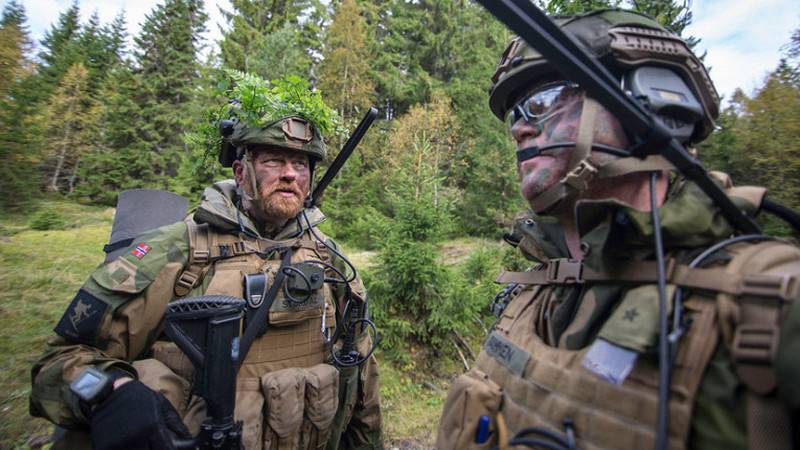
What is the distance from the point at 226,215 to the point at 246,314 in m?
0.83

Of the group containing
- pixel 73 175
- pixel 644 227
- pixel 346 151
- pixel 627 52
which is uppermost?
pixel 73 175

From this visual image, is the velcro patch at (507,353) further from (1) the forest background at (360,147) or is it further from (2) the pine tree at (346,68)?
(2) the pine tree at (346,68)

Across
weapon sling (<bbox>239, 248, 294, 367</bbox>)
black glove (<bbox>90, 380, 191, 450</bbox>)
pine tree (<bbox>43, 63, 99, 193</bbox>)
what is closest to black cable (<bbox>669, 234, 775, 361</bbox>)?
black glove (<bbox>90, 380, 191, 450</bbox>)

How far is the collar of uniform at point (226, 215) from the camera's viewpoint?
291cm

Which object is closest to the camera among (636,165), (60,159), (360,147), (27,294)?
(636,165)

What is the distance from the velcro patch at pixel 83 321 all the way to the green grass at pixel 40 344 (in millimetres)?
3117

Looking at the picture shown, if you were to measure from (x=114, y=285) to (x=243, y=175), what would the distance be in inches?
51.3

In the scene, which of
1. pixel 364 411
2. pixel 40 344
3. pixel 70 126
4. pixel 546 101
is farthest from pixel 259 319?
pixel 70 126

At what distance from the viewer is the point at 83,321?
2377 mm

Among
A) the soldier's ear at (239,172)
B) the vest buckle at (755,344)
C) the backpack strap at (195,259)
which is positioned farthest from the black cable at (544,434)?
the soldier's ear at (239,172)

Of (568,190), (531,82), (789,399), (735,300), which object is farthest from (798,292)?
(531,82)

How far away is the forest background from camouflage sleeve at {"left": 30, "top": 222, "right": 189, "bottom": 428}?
1544mm

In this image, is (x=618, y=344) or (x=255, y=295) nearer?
(x=618, y=344)

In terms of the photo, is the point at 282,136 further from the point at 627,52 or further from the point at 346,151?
the point at 627,52
